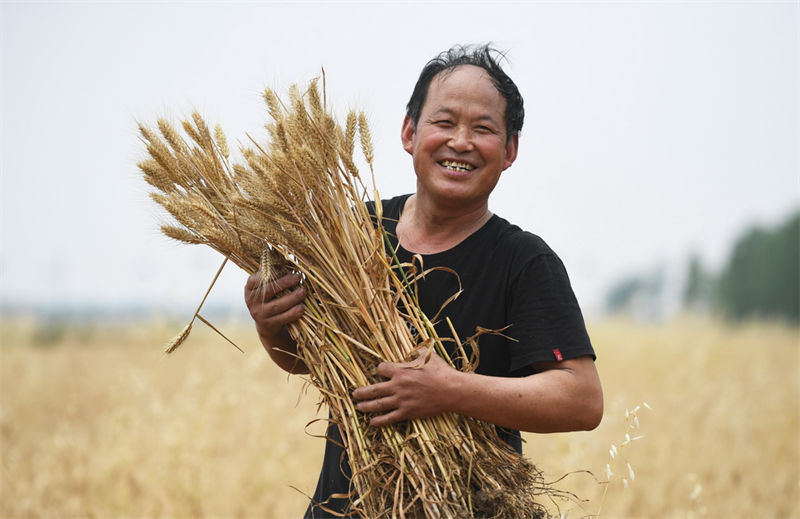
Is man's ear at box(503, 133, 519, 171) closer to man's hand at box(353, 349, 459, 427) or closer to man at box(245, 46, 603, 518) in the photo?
man at box(245, 46, 603, 518)

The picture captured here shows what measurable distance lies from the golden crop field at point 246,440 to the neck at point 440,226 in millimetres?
502

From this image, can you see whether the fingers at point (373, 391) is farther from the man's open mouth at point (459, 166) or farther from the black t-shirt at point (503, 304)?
the man's open mouth at point (459, 166)

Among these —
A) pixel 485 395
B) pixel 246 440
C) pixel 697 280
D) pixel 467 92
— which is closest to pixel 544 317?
pixel 485 395

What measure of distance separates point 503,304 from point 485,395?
28cm

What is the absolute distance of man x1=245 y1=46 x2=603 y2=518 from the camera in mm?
1612

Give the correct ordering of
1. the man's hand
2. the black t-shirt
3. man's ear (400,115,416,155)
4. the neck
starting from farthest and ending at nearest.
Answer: man's ear (400,115,416,155) → the neck → the black t-shirt → the man's hand

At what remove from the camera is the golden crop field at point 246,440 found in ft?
12.2

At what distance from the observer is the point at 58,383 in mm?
6273

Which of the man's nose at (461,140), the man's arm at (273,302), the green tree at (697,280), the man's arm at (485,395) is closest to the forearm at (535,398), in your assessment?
the man's arm at (485,395)

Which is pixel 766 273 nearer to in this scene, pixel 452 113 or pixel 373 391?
pixel 452 113

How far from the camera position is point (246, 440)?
4539mm

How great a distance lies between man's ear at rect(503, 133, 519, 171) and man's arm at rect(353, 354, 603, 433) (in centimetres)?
57

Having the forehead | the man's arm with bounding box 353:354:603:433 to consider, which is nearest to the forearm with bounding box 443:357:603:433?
the man's arm with bounding box 353:354:603:433

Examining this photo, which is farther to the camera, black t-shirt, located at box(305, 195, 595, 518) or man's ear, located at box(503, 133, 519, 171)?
man's ear, located at box(503, 133, 519, 171)
